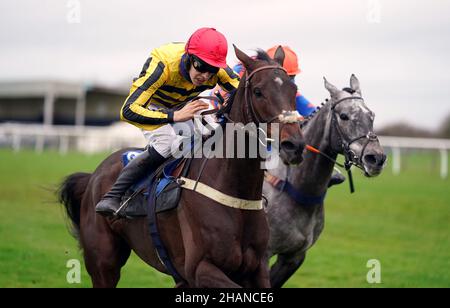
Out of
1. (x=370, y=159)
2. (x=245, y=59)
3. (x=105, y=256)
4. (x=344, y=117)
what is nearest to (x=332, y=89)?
(x=344, y=117)

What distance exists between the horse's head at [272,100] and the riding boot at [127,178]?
1.00 meters

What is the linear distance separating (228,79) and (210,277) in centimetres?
148

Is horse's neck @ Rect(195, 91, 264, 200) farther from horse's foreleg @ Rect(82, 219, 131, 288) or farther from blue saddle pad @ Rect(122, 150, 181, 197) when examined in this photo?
horse's foreleg @ Rect(82, 219, 131, 288)

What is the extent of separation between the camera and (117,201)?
5258 millimetres

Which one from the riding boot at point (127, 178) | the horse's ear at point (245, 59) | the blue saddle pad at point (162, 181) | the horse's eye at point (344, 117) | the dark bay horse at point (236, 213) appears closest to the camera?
the dark bay horse at point (236, 213)

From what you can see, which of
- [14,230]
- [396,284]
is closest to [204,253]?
[396,284]

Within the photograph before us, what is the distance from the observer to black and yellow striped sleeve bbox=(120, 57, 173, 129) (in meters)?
4.81

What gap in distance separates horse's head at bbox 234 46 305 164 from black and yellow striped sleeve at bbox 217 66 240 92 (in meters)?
0.49

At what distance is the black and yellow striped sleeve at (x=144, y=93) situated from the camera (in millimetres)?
4812

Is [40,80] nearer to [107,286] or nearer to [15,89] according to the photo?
[15,89]

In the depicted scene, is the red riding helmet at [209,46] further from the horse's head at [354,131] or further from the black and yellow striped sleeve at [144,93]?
the horse's head at [354,131]

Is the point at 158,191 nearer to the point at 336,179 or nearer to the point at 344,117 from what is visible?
the point at 344,117

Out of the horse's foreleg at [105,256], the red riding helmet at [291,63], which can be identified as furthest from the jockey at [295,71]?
the horse's foreleg at [105,256]
